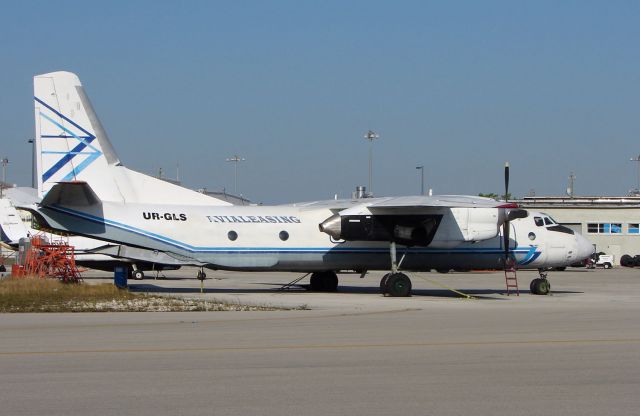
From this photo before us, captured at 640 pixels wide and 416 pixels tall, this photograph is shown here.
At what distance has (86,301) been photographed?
2333 cm

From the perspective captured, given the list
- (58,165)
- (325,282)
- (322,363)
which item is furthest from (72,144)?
(322,363)

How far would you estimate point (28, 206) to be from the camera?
2645cm

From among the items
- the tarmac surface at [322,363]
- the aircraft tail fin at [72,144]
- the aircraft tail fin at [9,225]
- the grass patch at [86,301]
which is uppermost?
the aircraft tail fin at [72,144]

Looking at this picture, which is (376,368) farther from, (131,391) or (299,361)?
(131,391)

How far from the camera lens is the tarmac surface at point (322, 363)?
9203 millimetres

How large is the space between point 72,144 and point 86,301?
608 centimetres

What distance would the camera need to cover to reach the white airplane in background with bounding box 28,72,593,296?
88.0ft

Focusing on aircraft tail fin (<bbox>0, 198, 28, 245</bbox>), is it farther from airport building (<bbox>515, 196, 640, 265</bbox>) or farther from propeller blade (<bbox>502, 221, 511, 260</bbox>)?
airport building (<bbox>515, 196, 640, 265</bbox>)

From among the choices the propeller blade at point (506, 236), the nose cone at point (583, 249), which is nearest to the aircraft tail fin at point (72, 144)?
the propeller blade at point (506, 236)

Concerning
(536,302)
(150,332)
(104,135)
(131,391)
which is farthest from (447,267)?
(131,391)

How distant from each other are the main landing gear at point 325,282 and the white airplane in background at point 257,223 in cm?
132

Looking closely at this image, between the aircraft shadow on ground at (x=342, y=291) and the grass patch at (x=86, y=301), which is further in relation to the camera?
the aircraft shadow on ground at (x=342, y=291)

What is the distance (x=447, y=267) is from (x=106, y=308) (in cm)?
1289

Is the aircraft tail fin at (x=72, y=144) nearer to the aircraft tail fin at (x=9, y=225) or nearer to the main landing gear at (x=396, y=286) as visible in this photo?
the main landing gear at (x=396, y=286)
